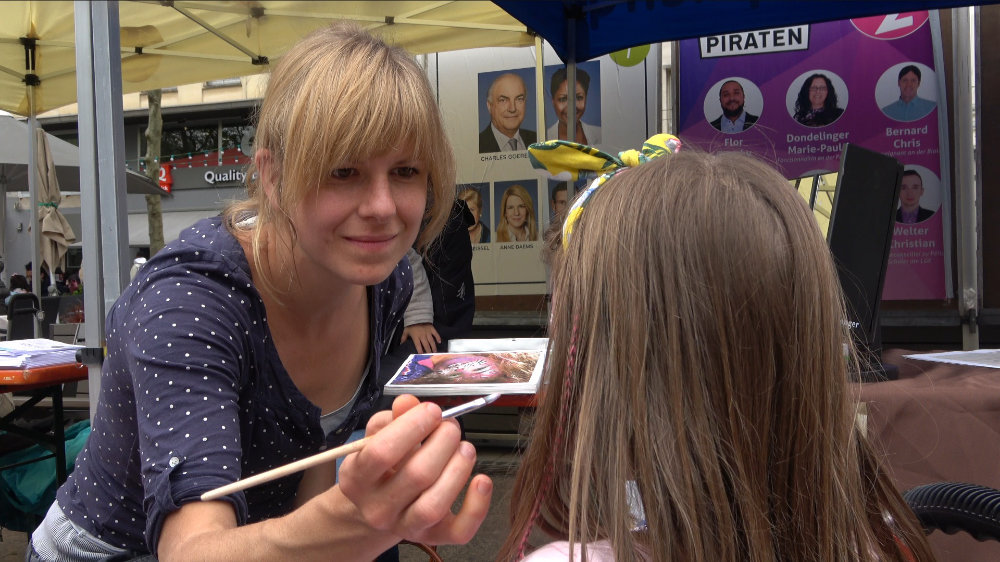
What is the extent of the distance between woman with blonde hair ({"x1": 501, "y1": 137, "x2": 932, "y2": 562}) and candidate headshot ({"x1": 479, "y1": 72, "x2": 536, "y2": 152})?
3.71 m

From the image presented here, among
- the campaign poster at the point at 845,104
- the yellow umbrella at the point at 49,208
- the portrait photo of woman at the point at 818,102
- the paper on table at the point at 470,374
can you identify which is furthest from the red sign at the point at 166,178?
the paper on table at the point at 470,374

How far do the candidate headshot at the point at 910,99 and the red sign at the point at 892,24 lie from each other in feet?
0.61

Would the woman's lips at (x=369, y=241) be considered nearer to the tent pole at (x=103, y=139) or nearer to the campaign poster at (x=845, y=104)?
the tent pole at (x=103, y=139)

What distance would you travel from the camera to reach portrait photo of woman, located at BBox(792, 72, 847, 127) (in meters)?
3.91

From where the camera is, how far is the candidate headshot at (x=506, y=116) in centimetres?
453

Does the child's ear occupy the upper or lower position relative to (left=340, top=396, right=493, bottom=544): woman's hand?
upper

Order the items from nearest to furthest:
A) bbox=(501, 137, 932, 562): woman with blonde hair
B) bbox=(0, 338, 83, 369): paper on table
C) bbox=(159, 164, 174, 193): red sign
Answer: bbox=(501, 137, 932, 562): woman with blonde hair, bbox=(0, 338, 83, 369): paper on table, bbox=(159, 164, 174, 193): red sign

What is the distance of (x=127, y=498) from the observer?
1.19 meters

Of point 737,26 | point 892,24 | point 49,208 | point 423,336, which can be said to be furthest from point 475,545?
point 49,208

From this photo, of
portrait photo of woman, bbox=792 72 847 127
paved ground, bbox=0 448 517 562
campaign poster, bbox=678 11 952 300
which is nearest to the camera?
paved ground, bbox=0 448 517 562

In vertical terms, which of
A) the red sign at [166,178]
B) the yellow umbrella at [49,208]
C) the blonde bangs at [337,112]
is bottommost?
the blonde bangs at [337,112]

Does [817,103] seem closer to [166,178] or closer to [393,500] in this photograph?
[393,500]

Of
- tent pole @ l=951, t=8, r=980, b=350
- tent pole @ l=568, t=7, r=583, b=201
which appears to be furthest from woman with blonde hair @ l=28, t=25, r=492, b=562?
tent pole @ l=951, t=8, r=980, b=350

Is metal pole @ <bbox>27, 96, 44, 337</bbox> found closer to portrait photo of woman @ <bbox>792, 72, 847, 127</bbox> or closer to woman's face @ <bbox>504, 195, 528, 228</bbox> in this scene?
woman's face @ <bbox>504, 195, 528, 228</bbox>
